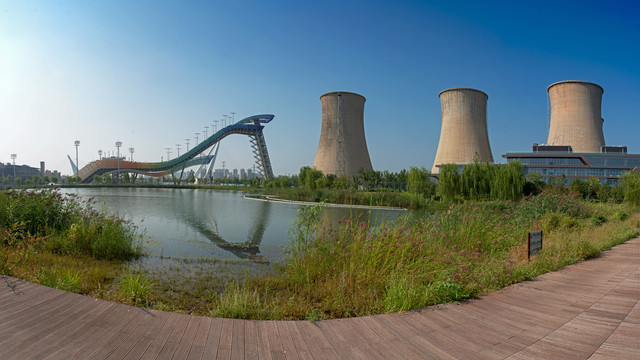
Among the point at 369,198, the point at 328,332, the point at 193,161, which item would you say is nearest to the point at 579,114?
the point at 369,198

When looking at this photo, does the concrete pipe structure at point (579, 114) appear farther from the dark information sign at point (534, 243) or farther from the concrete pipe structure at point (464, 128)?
the dark information sign at point (534, 243)

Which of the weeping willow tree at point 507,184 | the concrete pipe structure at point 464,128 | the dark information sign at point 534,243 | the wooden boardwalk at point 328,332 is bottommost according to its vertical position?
the wooden boardwalk at point 328,332

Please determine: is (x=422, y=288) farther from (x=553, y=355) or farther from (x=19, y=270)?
(x=19, y=270)

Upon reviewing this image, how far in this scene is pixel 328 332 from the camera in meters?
2.17

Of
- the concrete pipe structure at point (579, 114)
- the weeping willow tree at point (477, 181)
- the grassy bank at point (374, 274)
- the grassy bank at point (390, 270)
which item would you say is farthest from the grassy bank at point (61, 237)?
the concrete pipe structure at point (579, 114)

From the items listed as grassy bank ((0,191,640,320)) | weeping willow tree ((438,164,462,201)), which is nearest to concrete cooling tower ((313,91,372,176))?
weeping willow tree ((438,164,462,201))

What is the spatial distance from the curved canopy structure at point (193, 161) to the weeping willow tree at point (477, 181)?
30.7m

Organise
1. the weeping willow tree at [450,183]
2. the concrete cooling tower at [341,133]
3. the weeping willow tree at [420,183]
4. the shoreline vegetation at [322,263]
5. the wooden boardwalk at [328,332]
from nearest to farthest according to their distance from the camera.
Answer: the wooden boardwalk at [328,332] < the shoreline vegetation at [322,263] < the weeping willow tree at [450,183] < the weeping willow tree at [420,183] < the concrete cooling tower at [341,133]

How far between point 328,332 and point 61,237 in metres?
5.33

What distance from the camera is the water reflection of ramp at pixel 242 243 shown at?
624 centimetres

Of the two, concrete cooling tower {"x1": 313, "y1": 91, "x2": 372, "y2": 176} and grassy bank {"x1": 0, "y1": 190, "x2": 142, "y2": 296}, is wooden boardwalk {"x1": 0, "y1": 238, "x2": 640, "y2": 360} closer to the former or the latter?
grassy bank {"x1": 0, "y1": 190, "x2": 142, "y2": 296}

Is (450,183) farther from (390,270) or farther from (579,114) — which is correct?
(390,270)

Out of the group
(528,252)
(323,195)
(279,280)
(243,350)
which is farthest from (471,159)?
(243,350)

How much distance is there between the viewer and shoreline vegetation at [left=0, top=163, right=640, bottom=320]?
112 inches
